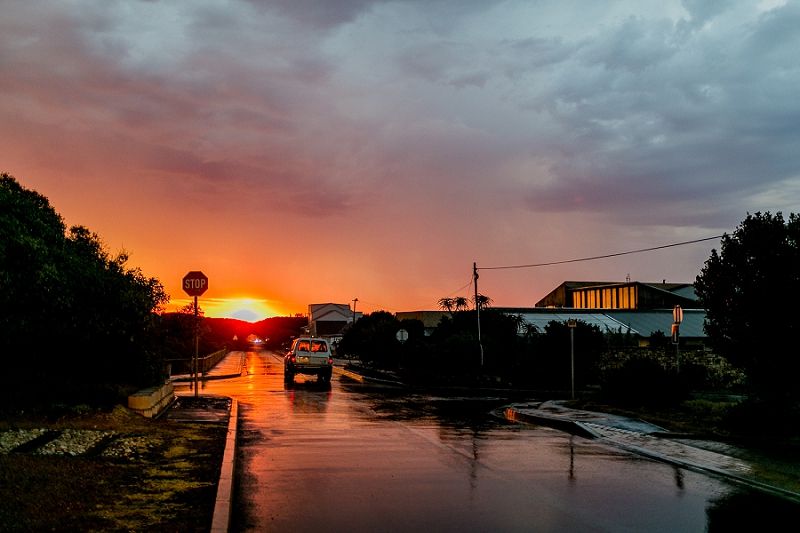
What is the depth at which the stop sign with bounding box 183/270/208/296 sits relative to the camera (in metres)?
Answer: 20.7

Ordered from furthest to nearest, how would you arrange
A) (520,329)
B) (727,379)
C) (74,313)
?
(520,329)
(727,379)
(74,313)

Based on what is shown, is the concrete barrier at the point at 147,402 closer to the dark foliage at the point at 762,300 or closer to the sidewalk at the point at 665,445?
the sidewalk at the point at 665,445

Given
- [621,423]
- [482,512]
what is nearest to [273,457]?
[482,512]

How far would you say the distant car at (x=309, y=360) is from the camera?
3291 cm

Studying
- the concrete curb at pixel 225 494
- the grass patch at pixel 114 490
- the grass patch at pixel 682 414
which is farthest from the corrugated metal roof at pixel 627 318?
the grass patch at pixel 114 490

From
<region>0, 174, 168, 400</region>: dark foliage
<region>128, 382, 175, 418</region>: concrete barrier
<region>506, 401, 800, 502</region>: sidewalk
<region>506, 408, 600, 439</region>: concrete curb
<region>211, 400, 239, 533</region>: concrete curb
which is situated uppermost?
<region>0, 174, 168, 400</region>: dark foliage

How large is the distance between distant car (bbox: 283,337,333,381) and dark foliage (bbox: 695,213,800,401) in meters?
20.2

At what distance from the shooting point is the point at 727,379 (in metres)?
35.2

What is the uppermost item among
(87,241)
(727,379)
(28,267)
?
(87,241)

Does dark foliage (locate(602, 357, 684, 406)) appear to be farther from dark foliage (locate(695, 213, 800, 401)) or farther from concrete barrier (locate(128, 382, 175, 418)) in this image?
concrete barrier (locate(128, 382, 175, 418))

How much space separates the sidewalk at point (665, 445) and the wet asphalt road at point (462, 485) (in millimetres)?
443

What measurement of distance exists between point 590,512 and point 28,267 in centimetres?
1014

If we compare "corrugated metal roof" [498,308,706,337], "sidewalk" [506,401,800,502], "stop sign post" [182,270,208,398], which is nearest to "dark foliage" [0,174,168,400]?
"stop sign post" [182,270,208,398]

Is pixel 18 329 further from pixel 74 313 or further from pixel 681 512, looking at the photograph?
pixel 681 512
